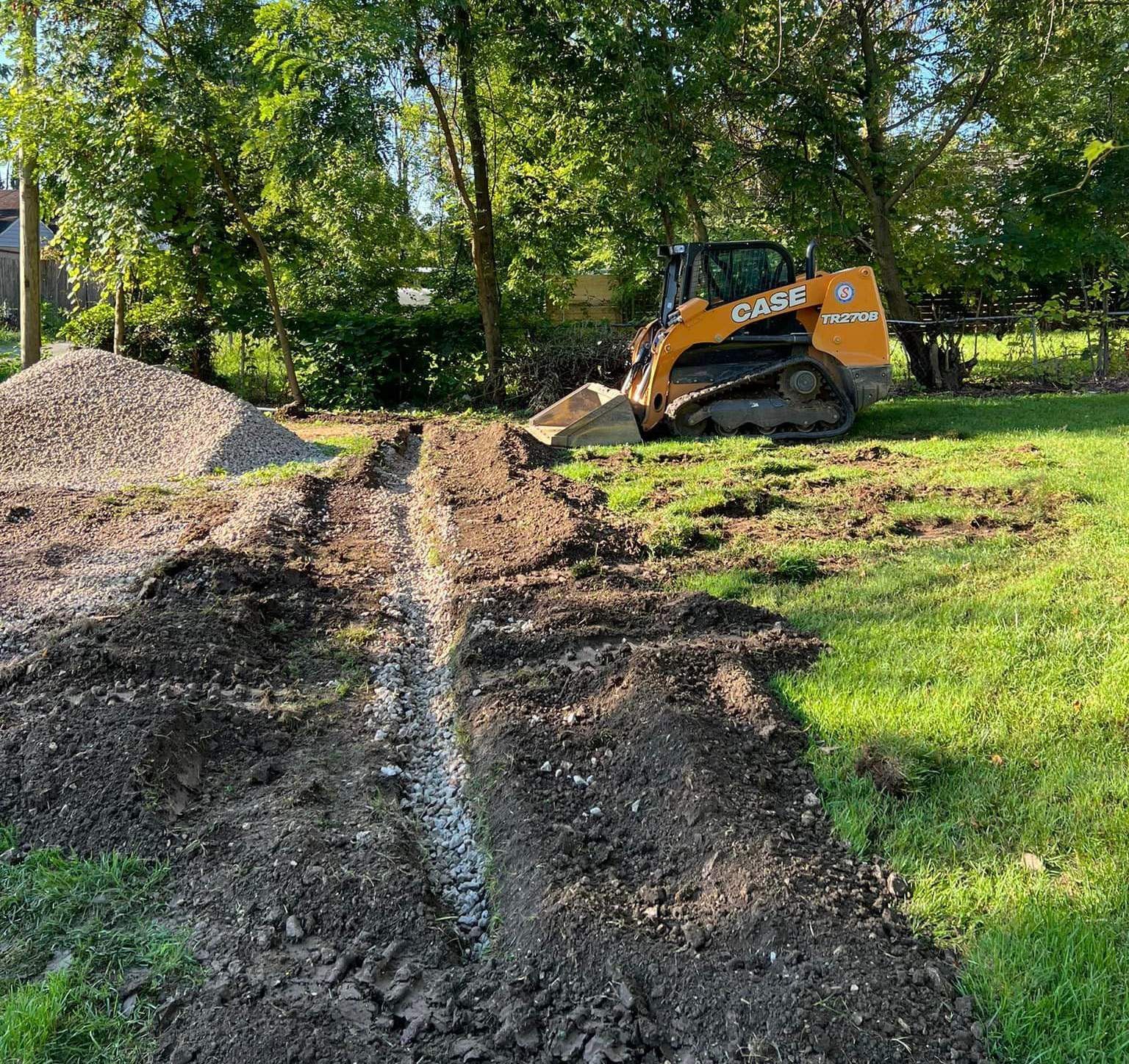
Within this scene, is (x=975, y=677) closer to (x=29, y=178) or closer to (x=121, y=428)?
(x=121, y=428)

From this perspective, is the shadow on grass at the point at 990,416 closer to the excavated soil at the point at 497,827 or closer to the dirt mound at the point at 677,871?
the excavated soil at the point at 497,827

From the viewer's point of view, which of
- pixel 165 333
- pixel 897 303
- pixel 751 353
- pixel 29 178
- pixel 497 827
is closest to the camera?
pixel 497 827

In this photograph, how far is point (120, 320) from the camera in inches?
610

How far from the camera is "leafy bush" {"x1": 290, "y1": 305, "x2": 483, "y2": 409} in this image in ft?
53.1

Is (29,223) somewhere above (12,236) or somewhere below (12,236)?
below

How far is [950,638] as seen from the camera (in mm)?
4559

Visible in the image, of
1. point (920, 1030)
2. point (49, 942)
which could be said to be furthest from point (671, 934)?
point (49, 942)

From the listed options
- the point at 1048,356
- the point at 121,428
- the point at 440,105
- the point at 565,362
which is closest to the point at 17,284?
the point at 440,105

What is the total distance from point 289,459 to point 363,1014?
8.68 meters

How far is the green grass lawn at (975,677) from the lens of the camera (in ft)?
8.37

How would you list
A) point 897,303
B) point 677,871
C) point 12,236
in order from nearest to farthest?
point 677,871 → point 897,303 → point 12,236

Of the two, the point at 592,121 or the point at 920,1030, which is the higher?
the point at 592,121

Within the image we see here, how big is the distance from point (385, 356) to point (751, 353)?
7.47 metres

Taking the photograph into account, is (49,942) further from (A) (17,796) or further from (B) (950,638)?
(B) (950,638)
